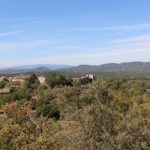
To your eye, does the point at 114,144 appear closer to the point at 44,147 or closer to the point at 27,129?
the point at 44,147

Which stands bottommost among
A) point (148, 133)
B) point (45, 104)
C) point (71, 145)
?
point (45, 104)

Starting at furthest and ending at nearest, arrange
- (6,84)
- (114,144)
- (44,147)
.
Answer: (6,84)
(114,144)
(44,147)

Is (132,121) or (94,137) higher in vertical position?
(132,121)

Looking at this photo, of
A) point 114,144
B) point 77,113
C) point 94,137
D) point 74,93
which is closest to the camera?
point 114,144

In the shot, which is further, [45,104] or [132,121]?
[45,104]

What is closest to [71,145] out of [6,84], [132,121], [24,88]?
[132,121]

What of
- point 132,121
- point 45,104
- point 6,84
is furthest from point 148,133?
point 6,84

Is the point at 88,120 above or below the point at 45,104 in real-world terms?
above

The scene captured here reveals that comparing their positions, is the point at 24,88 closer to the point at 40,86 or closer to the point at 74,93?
the point at 40,86

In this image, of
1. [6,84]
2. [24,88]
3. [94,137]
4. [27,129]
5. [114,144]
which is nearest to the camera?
[114,144]
